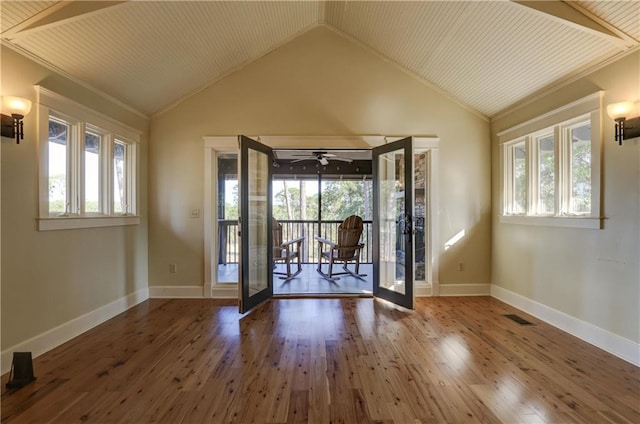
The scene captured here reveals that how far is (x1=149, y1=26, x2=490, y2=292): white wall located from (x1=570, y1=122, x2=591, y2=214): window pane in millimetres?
1505

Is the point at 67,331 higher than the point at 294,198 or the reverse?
the reverse

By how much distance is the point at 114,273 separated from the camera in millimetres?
3416

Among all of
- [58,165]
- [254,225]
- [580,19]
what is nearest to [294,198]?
[254,225]

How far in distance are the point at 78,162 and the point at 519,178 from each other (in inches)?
195

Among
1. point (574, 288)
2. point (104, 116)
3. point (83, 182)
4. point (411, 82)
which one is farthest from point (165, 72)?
point (574, 288)

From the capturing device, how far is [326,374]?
7.23ft

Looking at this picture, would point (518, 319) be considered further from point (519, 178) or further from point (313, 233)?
point (313, 233)

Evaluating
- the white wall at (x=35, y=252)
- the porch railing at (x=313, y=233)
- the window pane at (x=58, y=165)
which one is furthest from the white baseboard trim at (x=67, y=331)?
the porch railing at (x=313, y=233)

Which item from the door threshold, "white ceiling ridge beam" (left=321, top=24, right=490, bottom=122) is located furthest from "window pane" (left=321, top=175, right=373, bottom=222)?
"white ceiling ridge beam" (left=321, top=24, right=490, bottom=122)

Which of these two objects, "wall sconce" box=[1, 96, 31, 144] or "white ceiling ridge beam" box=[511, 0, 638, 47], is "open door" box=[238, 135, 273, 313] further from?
"white ceiling ridge beam" box=[511, 0, 638, 47]

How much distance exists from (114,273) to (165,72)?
2342mm

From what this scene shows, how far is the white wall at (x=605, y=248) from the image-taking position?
239cm

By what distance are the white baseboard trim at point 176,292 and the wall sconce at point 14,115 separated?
2393 mm

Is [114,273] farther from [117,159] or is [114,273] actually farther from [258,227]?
[258,227]
